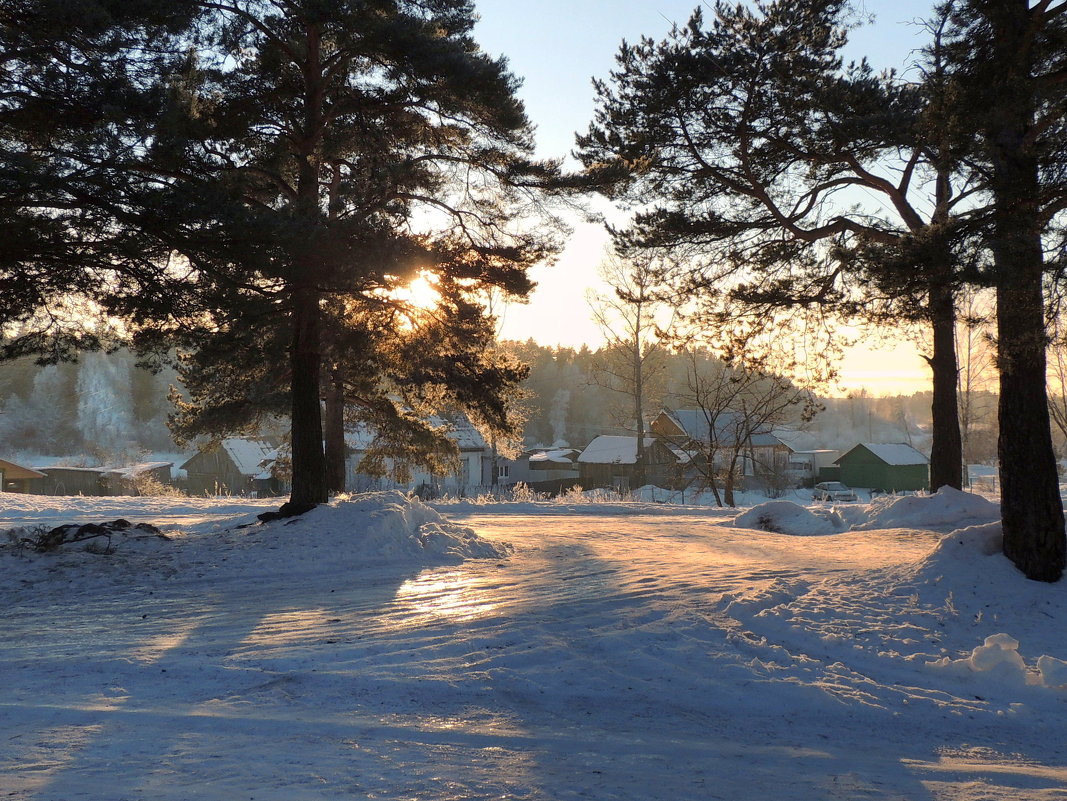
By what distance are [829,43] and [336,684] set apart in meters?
11.9

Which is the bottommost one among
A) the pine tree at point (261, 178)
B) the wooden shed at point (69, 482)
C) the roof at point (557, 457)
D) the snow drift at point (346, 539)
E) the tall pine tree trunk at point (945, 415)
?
the wooden shed at point (69, 482)

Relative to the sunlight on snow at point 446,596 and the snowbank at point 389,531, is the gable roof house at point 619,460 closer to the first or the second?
the snowbank at point 389,531

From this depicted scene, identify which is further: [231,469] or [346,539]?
[231,469]

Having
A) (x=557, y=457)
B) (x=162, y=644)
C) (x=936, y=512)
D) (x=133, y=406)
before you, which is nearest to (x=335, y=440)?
(x=936, y=512)

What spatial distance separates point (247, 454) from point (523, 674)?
1787 inches

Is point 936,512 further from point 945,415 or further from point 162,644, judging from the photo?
point 162,644

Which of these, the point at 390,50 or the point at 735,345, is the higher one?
the point at 390,50

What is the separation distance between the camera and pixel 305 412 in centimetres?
1184

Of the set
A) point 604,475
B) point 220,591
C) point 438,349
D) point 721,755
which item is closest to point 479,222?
point 438,349

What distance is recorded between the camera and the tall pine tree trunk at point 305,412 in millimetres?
11789

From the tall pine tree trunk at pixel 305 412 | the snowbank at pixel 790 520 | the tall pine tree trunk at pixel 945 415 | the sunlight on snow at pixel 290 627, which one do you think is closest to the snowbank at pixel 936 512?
the snowbank at pixel 790 520

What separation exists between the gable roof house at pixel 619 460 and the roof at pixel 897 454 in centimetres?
1295

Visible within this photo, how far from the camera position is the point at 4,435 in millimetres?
62625

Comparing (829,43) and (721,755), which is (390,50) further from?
(721,755)
